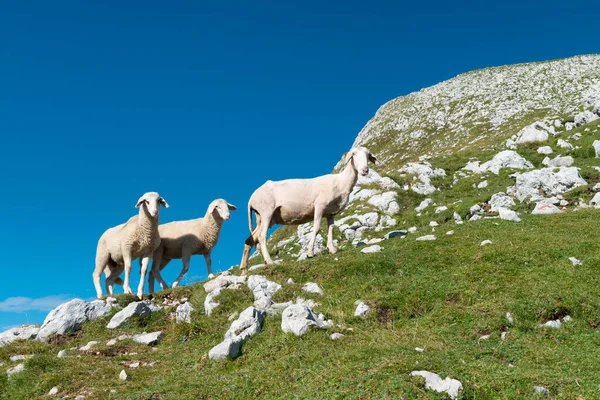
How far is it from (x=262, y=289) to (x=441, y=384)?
680cm

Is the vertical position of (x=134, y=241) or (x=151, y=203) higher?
(x=151, y=203)

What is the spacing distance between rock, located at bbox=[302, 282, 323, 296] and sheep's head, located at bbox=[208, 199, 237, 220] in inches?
266

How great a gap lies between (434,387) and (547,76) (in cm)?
9638

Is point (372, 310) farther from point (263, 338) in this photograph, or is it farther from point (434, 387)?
point (434, 387)

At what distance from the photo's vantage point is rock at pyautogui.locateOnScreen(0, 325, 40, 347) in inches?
483

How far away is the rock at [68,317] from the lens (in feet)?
40.7

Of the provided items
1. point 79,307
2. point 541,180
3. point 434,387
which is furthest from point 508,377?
point 541,180

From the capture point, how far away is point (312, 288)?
12.8 m

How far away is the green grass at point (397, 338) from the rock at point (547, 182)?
363 inches

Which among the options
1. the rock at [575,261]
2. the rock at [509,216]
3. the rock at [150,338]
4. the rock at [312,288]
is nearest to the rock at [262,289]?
the rock at [312,288]

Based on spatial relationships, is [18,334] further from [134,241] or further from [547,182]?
[547,182]

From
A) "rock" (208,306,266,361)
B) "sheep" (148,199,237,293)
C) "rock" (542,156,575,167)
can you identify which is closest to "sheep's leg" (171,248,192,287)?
"sheep" (148,199,237,293)

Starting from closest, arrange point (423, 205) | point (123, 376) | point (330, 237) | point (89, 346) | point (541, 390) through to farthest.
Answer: point (541, 390) < point (123, 376) < point (89, 346) < point (330, 237) < point (423, 205)

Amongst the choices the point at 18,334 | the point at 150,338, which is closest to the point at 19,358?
the point at 18,334
